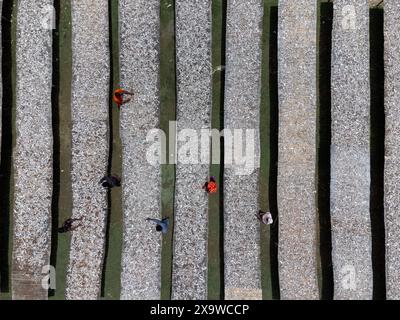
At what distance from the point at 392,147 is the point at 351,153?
1276 millimetres

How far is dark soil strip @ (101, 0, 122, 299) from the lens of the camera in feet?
50.9

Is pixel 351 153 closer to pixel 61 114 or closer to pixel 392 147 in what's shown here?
pixel 392 147

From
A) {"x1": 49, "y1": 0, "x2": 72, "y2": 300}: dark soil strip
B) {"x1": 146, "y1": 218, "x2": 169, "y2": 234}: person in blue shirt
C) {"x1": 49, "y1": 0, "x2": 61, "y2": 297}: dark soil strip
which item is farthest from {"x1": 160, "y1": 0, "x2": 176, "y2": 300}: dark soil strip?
{"x1": 49, "y1": 0, "x2": 61, "y2": 297}: dark soil strip

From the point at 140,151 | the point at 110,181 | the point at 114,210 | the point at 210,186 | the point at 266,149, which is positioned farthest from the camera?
the point at 114,210

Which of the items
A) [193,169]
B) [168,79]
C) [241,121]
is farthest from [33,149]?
[241,121]

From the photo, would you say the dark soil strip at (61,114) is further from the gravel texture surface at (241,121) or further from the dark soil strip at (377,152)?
the dark soil strip at (377,152)

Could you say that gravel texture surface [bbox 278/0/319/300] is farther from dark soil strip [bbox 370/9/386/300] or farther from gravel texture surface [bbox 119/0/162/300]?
gravel texture surface [bbox 119/0/162/300]

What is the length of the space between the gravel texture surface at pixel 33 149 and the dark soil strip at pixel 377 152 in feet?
33.5

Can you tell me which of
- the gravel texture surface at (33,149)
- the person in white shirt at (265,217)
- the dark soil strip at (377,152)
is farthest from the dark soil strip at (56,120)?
the dark soil strip at (377,152)

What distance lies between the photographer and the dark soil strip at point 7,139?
1551 cm

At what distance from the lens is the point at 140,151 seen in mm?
15016

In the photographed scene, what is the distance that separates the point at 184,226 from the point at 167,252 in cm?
118
